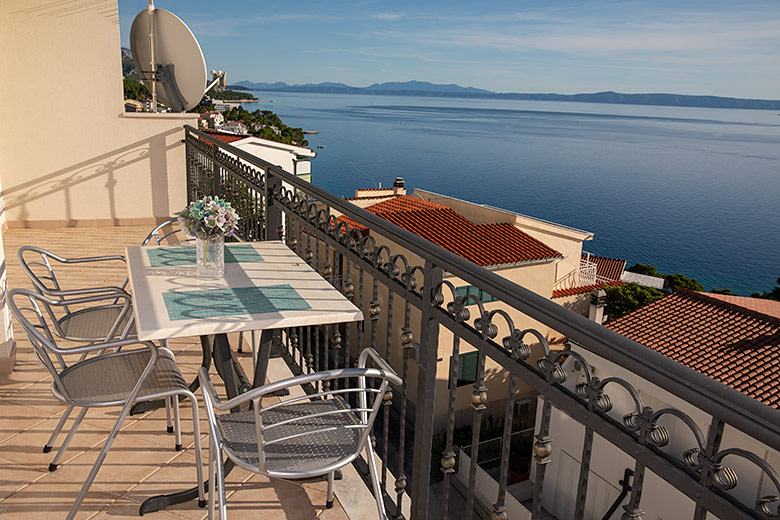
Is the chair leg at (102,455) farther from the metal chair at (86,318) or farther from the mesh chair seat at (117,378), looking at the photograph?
the metal chair at (86,318)

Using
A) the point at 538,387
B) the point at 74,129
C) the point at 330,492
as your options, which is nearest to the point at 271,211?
the point at 330,492

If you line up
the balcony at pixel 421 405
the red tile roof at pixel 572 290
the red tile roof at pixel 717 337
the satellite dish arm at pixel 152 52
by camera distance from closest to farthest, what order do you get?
the balcony at pixel 421 405, the satellite dish arm at pixel 152 52, the red tile roof at pixel 717 337, the red tile roof at pixel 572 290

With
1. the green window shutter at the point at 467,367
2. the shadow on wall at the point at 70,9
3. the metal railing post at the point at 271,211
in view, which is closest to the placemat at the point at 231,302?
the metal railing post at the point at 271,211

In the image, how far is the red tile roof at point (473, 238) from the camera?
16.9 m

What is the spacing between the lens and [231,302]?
2.39m

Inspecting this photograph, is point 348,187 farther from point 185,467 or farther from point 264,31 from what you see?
point 185,467

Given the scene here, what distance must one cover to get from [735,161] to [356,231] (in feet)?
360

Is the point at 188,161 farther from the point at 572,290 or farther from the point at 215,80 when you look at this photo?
the point at 572,290

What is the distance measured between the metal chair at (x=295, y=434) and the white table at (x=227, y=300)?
0.94 ft

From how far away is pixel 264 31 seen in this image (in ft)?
353

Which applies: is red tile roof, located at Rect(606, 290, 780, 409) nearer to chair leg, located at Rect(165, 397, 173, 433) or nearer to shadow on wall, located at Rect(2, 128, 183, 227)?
shadow on wall, located at Rect(2, 128, 183, 227)

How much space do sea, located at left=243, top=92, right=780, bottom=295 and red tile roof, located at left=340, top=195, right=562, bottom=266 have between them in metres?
12.8

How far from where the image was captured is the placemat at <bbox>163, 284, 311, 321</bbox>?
7.40ft

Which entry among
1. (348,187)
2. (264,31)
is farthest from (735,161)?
(264,31)
